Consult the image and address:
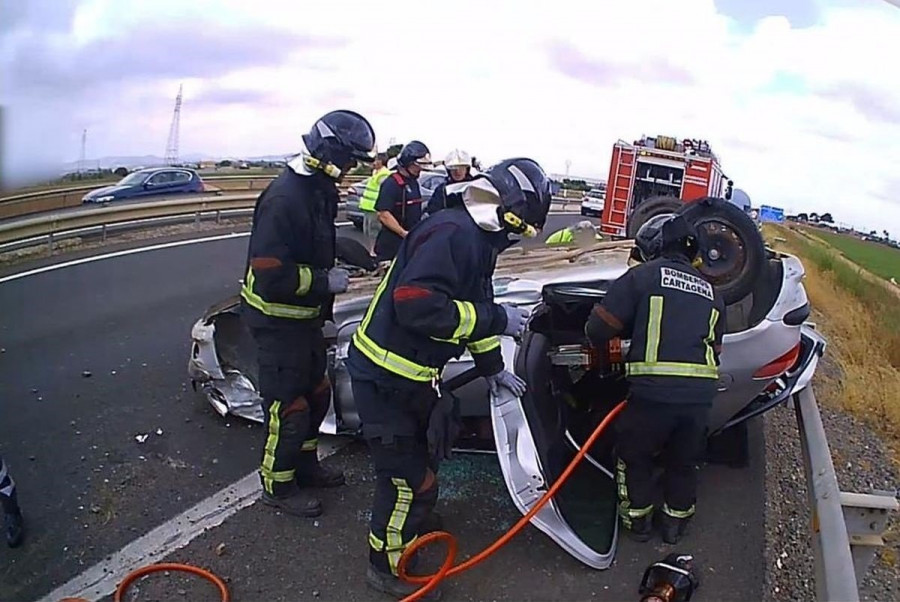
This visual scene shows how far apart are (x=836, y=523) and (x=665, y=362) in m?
0.98

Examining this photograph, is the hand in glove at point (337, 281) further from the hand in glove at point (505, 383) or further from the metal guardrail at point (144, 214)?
the metal guardrail at point (144, 214)

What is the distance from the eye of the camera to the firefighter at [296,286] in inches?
A: 138

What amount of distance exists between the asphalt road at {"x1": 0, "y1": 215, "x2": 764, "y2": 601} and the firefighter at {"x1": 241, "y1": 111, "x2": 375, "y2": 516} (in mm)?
358

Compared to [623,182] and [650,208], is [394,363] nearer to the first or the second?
[650,208]

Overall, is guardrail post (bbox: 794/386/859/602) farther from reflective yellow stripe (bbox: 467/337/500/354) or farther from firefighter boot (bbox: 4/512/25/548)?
firefighter boot (bbox: 4/512/25/548)

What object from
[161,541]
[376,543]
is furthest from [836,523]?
[161,541]

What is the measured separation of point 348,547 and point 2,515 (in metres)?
1.54

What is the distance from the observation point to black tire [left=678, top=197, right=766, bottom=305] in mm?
4504

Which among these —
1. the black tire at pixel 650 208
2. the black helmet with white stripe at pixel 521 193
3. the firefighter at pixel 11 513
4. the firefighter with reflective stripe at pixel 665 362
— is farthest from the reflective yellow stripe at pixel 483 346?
the black tire at pixel 650 208

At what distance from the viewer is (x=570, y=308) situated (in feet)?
14.0

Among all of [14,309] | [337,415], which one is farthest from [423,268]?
[14,309]

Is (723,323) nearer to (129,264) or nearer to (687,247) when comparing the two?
(687,247)

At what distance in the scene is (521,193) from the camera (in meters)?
2.98

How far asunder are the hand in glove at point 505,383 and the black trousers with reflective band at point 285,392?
931 millimetres
